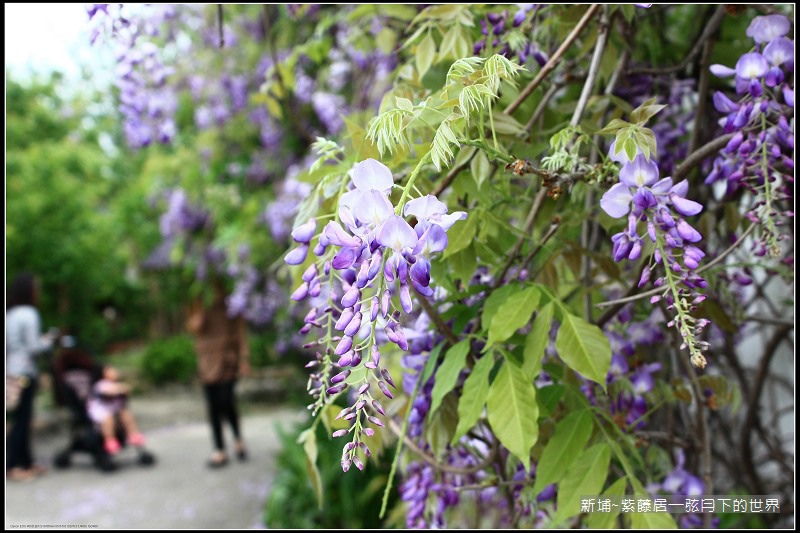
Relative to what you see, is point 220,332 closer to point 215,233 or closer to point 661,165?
point 215,233

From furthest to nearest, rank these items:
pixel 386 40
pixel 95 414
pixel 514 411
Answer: pixel 95 414, pixel 386 40, pixel 514 411

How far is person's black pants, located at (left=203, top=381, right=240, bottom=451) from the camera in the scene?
5.32m

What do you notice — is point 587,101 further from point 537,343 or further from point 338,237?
point 338,237

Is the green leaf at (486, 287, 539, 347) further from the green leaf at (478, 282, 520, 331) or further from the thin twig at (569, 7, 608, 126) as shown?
the thin twig at (569, 7, 608, 126)

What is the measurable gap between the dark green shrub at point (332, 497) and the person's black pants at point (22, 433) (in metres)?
2.80

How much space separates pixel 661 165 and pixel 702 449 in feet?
2.06

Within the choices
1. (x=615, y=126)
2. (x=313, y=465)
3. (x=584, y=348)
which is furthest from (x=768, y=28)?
(x=313, y=465)

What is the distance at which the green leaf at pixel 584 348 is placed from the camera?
95 cm

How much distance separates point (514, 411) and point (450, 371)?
0.40 feet

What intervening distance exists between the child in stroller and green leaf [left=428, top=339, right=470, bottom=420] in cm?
545

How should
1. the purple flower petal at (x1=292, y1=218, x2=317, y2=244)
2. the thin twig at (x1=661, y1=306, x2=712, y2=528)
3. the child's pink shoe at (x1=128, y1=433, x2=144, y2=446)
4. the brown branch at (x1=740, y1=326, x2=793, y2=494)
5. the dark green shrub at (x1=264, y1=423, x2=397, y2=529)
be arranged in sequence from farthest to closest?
the child's pink shoe at (x1=128, y1=433, x2=144, y2=446) → the dark green shrub at (x1=264, y1=423, x2=397, y2=529) → the brown branch at (x1=740, y1=326, x2=793, y2=494) → the thin twig at (x1=661, y1=306, x2=712, y2=528) → the purple flower petal at (x1=292, y1=218, x2=317, y2=244)

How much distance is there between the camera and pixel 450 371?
3.29 feet

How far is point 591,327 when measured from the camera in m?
0.99

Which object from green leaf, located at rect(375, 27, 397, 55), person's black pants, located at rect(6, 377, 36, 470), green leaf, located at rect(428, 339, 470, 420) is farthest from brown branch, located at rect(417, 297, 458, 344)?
person's black pants, located at rect(6, 377, 36, 470)
